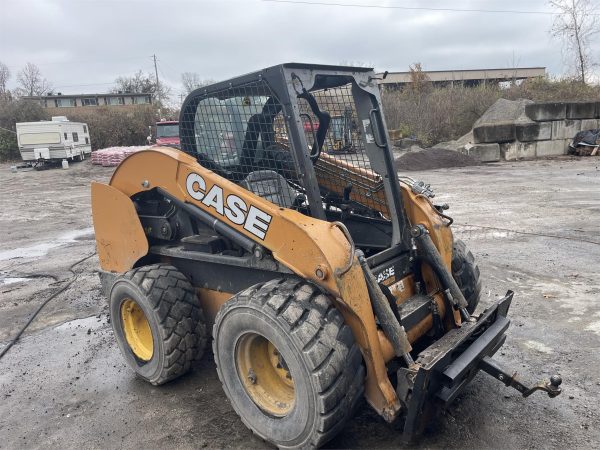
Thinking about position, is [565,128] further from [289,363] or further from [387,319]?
[289,363]

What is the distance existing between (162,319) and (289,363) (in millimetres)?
1268

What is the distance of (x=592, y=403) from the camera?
317 cm

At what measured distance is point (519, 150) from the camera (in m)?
19.6

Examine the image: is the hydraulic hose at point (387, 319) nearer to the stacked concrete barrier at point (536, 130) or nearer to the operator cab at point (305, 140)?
the operator cab at point (305, 140)

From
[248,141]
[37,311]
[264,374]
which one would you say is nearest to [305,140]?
[248,141]

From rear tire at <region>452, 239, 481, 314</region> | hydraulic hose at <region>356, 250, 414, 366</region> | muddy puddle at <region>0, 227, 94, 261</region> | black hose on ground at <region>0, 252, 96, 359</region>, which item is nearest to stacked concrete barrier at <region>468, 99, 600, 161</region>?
muddy puddle at <region>0, 227, 94, 261</region>

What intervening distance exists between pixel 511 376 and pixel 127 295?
2.67 metres

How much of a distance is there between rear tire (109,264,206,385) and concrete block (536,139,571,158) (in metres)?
19.3

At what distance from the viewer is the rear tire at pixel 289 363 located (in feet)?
8.30

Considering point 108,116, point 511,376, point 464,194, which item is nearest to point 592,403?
point 511,376

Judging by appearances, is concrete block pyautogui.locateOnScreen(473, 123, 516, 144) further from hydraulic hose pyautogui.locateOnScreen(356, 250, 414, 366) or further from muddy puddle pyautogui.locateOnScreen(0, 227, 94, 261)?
hydraulic hose pyautogui.locateOnScreen(356, 250, 414, 366)

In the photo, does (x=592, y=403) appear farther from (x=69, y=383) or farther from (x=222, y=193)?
(x=69, y=383)

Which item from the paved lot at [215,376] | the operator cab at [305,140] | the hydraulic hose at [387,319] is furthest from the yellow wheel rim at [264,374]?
the operator cab at [305,140]

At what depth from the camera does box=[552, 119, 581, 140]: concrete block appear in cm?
1972
